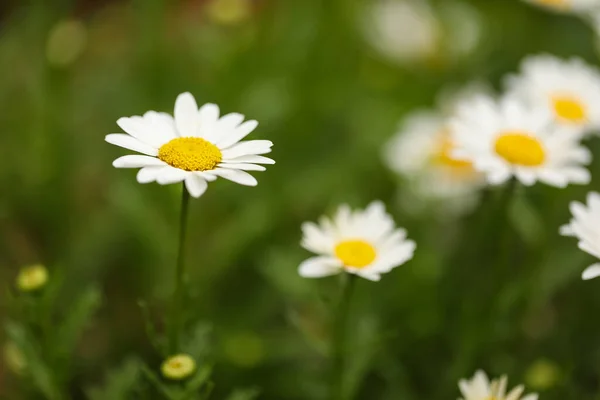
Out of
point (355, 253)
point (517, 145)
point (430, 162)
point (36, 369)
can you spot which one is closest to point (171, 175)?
point (355, 253)

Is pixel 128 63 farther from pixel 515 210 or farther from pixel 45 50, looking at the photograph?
pixel 515 210

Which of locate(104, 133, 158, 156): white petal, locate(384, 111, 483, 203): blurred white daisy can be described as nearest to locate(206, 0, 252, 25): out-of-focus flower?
locate(384, 111, 483, 203): blurred white daisy

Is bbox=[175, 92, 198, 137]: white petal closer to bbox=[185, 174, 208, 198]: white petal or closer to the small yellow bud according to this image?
bbox=[185, 174, 208, 198]: white petal

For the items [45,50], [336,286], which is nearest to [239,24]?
[45,50]

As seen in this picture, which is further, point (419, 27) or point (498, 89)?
point (419, 27)

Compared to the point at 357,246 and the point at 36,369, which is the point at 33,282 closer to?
the point at 36,369

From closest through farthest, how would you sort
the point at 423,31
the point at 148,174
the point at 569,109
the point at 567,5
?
the point at 148,174 → the point at 569,109 → the point at 567,5 → the point at 423,31
